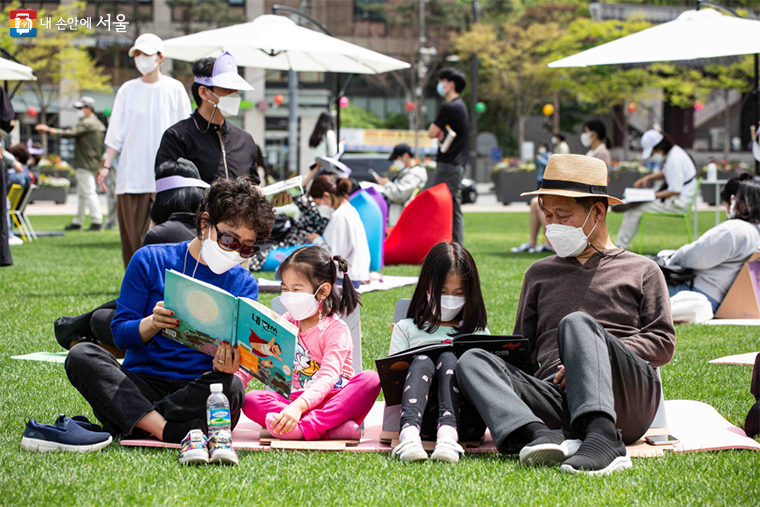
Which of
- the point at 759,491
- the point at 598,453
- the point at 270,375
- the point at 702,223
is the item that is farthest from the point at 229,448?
the point at 702,223

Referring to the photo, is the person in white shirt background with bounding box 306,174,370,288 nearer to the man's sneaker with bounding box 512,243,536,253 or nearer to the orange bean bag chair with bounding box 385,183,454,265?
the orange bean bag chair with bounding box 385,183,454,265

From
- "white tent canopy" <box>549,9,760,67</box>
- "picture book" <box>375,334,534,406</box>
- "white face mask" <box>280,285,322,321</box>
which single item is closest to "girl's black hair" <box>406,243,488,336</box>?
"picture book" <box>375,334,534,406</box>

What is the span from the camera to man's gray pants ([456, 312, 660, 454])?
122 inches

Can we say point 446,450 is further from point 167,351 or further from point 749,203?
point 749,203

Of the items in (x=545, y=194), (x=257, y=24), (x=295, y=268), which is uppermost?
(x=257, y=24)

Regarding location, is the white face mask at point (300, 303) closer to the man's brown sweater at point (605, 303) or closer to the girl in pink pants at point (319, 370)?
the girl in pink pants at point (319, 370)

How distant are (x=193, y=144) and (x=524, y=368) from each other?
3251 millimetres

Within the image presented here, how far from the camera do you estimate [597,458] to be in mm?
2998

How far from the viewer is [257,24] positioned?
33.7 ft

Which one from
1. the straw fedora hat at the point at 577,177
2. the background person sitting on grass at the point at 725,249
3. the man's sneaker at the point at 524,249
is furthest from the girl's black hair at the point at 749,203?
the man's sneaker at the point at 524,249

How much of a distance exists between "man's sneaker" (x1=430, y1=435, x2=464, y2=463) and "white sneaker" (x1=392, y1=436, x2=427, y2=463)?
5 centimetres

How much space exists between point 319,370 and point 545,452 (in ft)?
3.45

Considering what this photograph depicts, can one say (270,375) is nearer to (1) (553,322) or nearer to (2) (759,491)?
(1) (553,322)

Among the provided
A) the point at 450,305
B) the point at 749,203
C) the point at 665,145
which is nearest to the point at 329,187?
the point at 749,203
